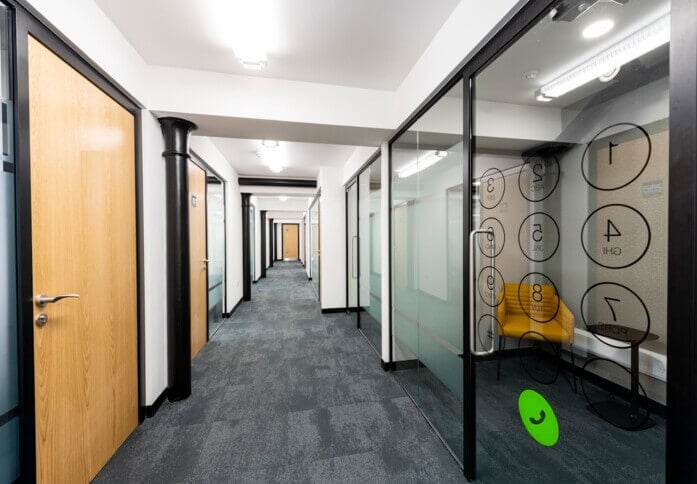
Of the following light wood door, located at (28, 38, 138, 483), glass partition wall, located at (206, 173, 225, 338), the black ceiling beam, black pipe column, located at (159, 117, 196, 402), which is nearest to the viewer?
light wood door, located at (28, 38, 138, 483)

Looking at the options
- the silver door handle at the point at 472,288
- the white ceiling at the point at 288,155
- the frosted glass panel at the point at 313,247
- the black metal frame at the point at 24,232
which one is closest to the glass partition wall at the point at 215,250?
the white ceiling at the point at 288,155

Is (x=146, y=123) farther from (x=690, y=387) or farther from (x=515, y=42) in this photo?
(x=690, y=387)

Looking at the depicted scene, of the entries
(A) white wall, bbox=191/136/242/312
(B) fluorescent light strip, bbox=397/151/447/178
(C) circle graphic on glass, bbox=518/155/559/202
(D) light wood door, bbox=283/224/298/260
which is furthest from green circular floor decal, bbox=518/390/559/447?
(D) light wood door, bbox=283/224/298/260

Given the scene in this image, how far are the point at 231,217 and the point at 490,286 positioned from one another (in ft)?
15.3

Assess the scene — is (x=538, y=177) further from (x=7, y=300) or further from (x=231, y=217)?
(x=231, y=217)

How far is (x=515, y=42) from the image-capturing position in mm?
1302

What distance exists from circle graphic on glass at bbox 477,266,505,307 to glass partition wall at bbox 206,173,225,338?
3351 mm

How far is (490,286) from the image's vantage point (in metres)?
1.51

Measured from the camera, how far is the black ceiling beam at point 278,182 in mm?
5824

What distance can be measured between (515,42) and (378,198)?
217cm

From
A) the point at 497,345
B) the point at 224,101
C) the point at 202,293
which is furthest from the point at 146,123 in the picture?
the point at 497,345

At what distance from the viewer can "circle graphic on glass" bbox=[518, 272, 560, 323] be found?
1.12m

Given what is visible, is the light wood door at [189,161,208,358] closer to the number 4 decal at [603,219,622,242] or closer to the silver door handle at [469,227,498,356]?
the silver door handle at [469,227,498,356]

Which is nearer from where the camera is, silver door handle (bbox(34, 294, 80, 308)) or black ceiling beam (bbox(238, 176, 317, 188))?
silver door handle (bbox(34, 294, 80, 308))
